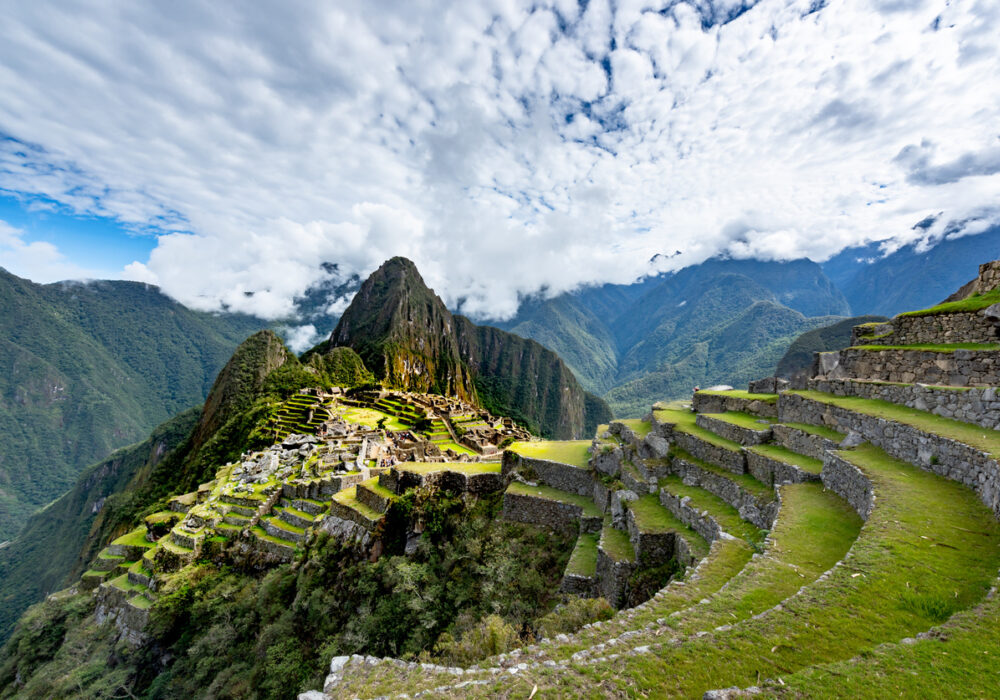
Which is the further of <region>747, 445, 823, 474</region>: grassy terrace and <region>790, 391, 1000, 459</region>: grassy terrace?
<region>747, 445, 823, 474</region>: grassy terrace

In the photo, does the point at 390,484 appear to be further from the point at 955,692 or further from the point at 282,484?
the point at 955,692

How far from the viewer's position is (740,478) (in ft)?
37.4

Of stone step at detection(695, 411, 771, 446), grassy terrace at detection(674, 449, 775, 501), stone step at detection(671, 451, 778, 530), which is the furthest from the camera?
stone step at detection(695, 411, 771, 446)

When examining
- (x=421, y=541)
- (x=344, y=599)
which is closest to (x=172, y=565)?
(x=344, y=599)

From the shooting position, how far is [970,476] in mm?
7164

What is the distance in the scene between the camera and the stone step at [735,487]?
9.45m

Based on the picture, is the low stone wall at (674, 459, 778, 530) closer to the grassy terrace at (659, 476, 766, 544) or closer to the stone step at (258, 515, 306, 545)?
the grassy terrace at (659, 476, 766, 544)

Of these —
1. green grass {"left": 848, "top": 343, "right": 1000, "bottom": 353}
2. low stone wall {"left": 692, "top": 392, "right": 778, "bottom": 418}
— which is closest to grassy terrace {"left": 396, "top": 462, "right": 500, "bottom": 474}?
low stone wall {"left": 692, "top": 392, "right": 778, "bottom": 418}

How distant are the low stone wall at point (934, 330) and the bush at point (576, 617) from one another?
41.3 feet

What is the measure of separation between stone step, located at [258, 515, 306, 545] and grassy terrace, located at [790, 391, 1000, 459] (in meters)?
25.2

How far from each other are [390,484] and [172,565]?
57.6 ft

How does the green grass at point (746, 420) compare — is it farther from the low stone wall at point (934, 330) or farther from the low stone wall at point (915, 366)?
the low stone wall at point (934, 330)

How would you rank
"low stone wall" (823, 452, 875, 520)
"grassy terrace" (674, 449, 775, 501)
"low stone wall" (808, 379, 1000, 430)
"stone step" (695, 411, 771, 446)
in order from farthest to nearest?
"stone step" (695, 411, 771, 446)
"grassy terrace" (674, 449, 775, 501)
"low stone wall" (808, 379, 1000, 430)
"low stone wall" (823, 452, 875, 520)

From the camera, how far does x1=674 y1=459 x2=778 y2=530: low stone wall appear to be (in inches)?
367
